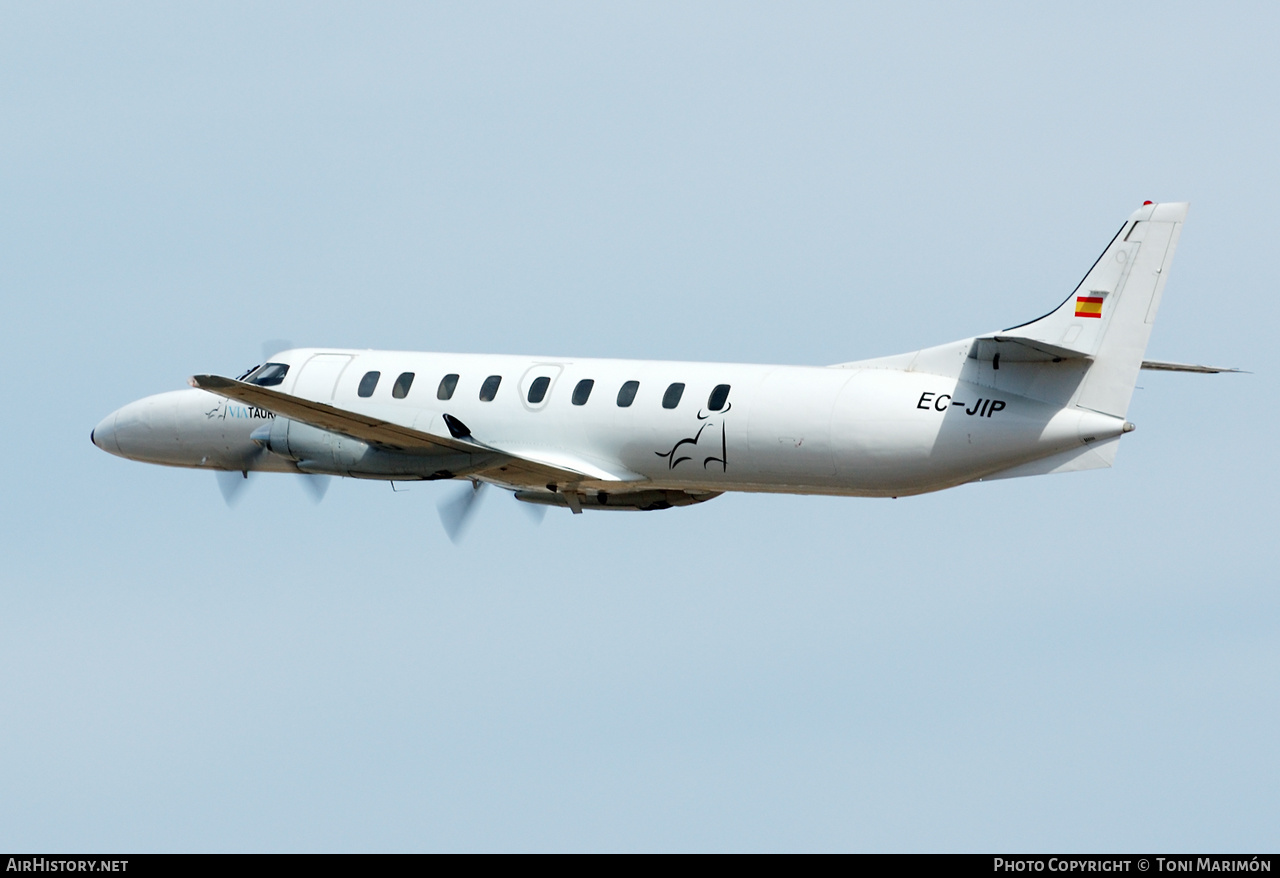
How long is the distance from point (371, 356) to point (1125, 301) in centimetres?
1424

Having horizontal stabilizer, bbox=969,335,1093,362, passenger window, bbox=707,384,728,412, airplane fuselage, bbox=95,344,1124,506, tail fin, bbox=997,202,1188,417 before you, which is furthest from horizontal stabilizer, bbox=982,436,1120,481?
passenger window, bbox=707,384,728,412

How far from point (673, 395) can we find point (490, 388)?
371 cm

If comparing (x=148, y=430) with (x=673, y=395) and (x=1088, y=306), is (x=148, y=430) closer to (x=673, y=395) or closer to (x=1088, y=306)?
(x=673, y=395)

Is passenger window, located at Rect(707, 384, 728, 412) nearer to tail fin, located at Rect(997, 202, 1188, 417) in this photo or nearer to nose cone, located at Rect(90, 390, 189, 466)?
tail fin, located at Rect(997, 202, 1188, 417)

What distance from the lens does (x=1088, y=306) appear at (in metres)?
32.6

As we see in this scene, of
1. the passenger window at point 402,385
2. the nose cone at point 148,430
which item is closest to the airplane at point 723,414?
the passenger window at point 402,385

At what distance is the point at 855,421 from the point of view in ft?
110

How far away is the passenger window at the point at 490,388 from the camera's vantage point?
121ft

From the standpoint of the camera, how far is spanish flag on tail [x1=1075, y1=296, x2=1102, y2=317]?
32.5 m

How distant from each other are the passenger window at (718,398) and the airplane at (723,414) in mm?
45

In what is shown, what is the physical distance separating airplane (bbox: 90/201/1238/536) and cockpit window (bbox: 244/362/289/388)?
0.17 ft
